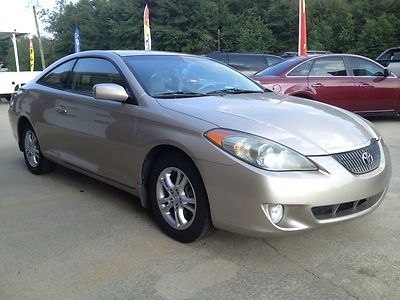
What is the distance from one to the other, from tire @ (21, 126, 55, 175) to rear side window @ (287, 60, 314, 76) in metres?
4.98

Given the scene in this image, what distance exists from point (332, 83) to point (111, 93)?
6162 millimetres

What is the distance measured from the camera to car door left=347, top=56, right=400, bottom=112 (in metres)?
9.40

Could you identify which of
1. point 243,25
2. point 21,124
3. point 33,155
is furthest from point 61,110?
point 243,25

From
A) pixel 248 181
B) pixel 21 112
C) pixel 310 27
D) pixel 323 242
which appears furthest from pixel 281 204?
pixel 310 27

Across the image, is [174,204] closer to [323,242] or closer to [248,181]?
[248,181]

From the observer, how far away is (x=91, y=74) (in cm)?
480

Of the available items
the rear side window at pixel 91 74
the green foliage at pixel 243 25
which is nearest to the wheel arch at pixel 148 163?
the rear side window at pixel 91 74

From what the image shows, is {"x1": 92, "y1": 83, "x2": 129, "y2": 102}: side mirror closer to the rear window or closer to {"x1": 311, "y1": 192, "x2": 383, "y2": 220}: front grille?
{"x1": 311, "y1": 192, "x2": 383, "y2": 220}: front grille

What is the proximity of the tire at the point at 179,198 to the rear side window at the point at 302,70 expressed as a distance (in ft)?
18.7

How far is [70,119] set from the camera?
15.9ft

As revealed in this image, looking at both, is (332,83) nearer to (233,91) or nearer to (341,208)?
(233,91)

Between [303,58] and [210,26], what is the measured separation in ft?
117

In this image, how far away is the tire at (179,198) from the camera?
343cm

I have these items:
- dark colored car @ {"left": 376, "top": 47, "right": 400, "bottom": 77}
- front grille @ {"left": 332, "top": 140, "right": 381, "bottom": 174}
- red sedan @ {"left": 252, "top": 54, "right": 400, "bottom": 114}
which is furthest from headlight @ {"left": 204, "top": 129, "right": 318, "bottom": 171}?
dark colored car @ {"left": 376, "top": 47, "right": 400, "bottom": 77}
